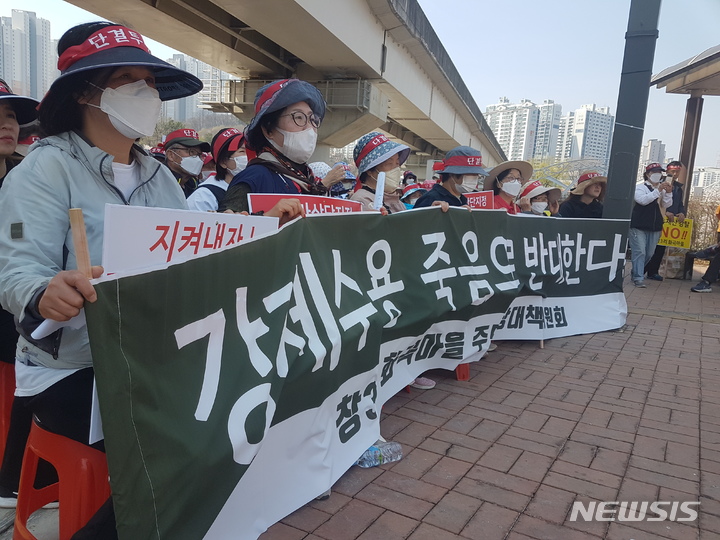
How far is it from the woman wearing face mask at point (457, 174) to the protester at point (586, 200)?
311 cm

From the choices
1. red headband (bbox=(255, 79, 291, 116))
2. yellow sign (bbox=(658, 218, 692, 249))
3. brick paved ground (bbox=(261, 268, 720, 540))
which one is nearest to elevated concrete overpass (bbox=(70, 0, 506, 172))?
yellow sign (bbox=(658, 218, 692, 249))

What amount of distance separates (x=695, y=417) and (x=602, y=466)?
4.29 ft

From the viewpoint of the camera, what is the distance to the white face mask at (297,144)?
3027mm

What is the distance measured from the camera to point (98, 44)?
1947 millimetres

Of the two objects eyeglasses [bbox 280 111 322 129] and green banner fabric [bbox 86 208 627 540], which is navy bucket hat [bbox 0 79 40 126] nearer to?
eyeglasses [bbox 280 111 322 129]

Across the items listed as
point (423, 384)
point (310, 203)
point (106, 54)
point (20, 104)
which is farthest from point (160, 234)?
point (423, 384)

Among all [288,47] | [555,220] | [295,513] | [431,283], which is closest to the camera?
[295,513]

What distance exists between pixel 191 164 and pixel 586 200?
5.36m

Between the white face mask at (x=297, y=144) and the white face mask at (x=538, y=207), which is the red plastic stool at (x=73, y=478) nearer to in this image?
the white face mask at (x=297, y=144)

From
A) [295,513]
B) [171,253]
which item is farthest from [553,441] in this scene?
[171,253]

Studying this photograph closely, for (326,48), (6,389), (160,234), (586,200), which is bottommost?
(6,389)

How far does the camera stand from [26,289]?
1554 mm

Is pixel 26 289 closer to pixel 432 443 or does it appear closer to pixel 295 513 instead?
pixel 295 513
